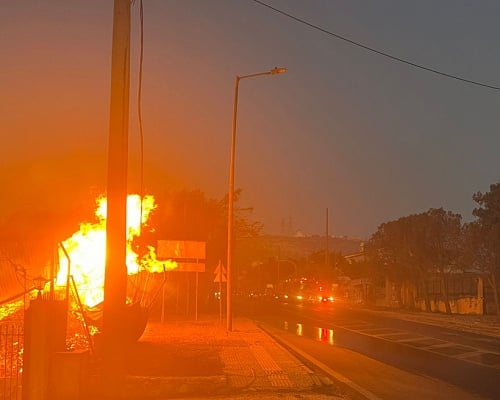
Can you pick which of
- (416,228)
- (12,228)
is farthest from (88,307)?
(416,228)

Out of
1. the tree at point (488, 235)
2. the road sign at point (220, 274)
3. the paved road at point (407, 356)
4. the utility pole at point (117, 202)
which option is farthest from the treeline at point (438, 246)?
the utility pole at point (117, 202)

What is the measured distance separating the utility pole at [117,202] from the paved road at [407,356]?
4.57 metres

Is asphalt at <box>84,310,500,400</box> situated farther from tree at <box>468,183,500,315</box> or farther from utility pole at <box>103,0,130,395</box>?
tree at <box>468,183,500,315</box>

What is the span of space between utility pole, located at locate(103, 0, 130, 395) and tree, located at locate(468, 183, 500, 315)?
28.4 meters

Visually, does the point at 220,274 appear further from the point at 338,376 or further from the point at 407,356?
the point at 338,376

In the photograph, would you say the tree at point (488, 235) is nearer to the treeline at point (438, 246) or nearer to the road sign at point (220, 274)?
the treeline at point (438, 246)

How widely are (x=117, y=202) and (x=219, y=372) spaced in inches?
166

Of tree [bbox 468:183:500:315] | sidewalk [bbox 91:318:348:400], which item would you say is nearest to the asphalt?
sidewalk [bbox 91:318:348:400]

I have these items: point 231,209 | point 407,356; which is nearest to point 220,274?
point 231,209

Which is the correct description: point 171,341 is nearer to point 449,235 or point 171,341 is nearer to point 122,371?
point 122,371

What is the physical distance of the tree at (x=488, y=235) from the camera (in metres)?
35.3

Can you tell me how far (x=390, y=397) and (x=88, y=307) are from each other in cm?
947

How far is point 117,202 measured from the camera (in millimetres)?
10867

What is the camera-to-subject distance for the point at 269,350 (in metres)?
17.5
